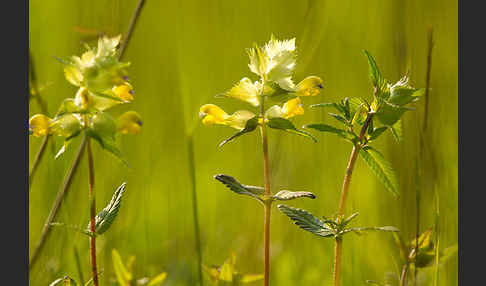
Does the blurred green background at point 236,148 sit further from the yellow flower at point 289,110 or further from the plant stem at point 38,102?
the yellow flower at point 289,110

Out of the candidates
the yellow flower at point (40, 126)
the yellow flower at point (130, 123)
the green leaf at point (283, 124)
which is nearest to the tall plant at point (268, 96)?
the green leaf at point (283, 124)

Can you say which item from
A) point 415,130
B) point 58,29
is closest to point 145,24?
point 58,29

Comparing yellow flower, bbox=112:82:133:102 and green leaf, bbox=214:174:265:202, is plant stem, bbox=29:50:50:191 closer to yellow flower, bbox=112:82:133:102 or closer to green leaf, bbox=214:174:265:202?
yellow flower, bbox=112:82:133:102

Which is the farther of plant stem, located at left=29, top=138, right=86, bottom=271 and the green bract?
plant stem, located at left=29, top=138, right=86, bottom=271

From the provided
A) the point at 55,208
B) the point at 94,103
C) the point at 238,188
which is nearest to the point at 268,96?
the point at 238,188

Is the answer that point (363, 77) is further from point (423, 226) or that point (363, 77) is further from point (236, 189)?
point (236, 189)

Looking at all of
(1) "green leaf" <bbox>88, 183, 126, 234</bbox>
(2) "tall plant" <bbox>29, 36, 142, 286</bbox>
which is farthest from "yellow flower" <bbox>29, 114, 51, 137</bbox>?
(1) "green leaf" <bbox>88, 183, 126, 234</bbox>
